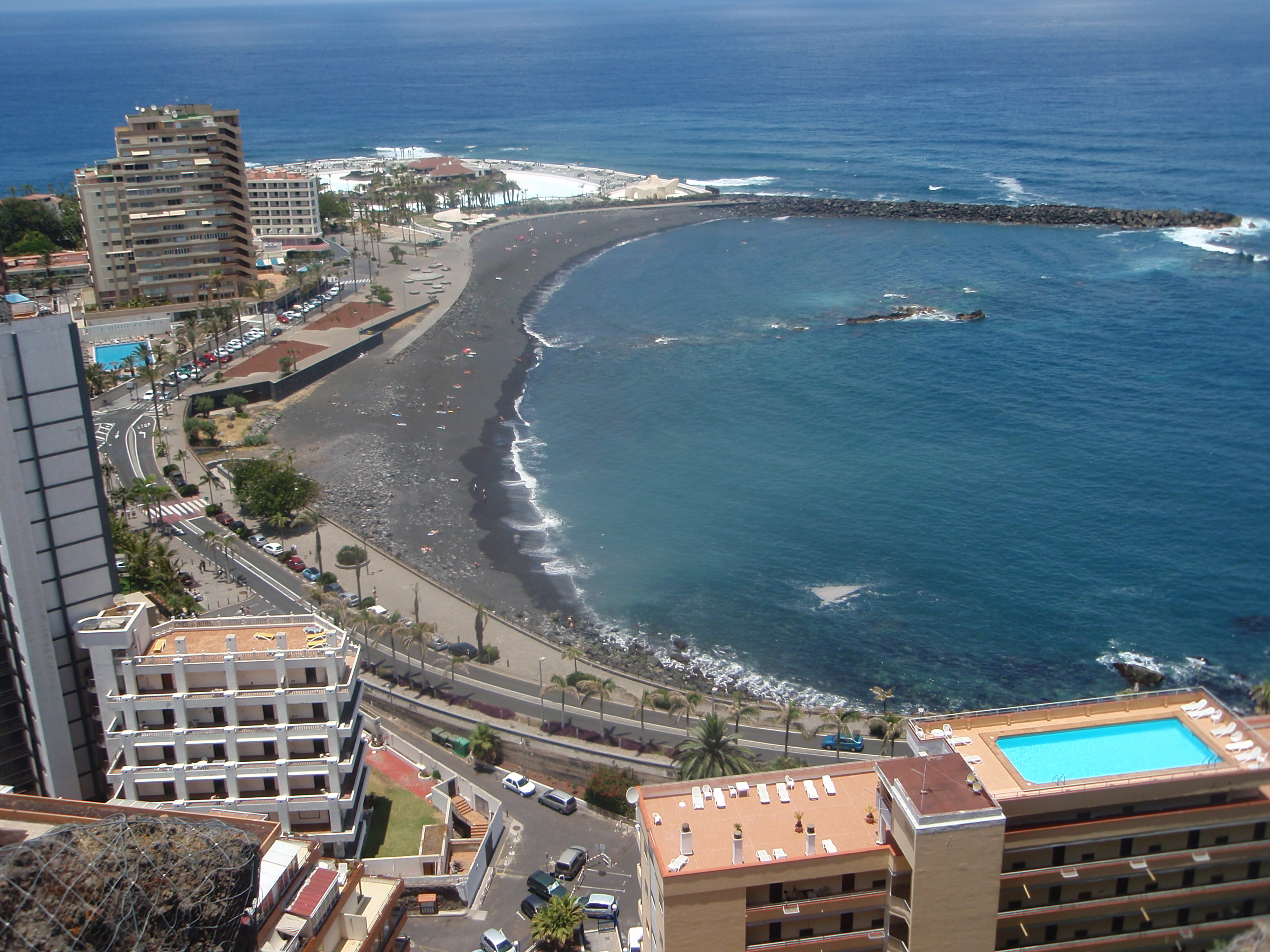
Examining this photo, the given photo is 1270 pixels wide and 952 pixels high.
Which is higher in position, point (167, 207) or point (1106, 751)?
point (167, 207)

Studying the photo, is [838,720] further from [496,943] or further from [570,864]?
[496,943]

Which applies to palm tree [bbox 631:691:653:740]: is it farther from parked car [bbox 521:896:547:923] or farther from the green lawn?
parked car [bbox 521:896:547:923]

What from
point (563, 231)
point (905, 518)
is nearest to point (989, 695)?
point (905, 518)

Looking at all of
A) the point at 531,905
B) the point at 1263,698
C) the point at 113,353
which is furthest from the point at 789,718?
the point at 113,353

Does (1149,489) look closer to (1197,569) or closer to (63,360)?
(1197,569)

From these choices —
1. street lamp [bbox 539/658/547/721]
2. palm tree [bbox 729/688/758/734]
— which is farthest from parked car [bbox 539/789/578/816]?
palm tree [bbox 729/688/758/734]

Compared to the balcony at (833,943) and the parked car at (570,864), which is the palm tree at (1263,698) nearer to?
the balcony at (833,943)
